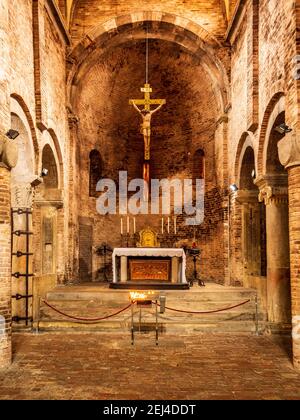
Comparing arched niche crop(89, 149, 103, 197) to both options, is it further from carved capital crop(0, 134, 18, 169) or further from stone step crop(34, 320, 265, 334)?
carved capital crop(0, 134, 18, 169)

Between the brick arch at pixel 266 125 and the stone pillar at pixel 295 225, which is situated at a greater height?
the brick arch at pixel 266 125

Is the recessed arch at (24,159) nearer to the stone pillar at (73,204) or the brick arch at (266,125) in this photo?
the stone pillar at (73,204)

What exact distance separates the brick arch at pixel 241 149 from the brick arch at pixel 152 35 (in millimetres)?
2124

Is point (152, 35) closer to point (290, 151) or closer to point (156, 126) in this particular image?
point (156, 126)

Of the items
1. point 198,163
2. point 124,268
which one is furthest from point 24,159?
point 198,163

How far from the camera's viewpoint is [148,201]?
57.1 feet

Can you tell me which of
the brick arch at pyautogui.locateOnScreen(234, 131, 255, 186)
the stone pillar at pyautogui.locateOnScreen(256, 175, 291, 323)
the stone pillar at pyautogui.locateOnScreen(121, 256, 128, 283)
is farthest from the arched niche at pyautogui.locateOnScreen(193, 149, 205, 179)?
the stone pillar at pyautogui.locateOnScreen(256, 175, 291, 323)

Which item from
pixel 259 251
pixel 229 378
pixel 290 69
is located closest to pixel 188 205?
pixel 259 251

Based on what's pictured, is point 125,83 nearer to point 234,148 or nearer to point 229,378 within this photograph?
point 234,148

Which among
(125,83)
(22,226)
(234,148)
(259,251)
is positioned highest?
(125,83)

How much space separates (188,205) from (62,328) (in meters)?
8.43

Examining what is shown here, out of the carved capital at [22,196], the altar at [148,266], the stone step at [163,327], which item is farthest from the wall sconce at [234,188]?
the carved capital at [22,196]

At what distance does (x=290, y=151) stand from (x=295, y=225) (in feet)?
3.81

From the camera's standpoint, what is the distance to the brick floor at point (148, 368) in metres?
5.51
